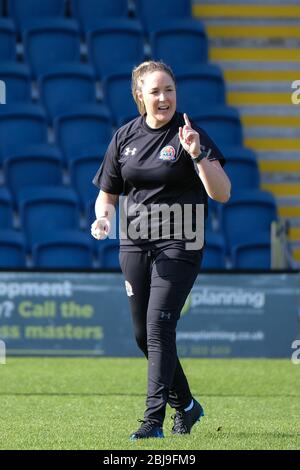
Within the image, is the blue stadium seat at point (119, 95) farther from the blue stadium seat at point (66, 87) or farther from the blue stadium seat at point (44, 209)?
the blue stadium seat at point (44, 209)

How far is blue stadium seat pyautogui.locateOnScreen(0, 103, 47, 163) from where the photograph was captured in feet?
48.5

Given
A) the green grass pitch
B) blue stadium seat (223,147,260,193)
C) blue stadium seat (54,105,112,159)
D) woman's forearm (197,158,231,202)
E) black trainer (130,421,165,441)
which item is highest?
blue stadium seat (54,105,112,159)

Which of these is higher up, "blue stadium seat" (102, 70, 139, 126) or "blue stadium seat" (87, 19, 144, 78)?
"blue stadium seat" (87, 19, 144, 78)

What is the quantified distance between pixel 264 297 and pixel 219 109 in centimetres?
354

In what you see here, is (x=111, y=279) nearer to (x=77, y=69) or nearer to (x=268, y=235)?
(x=268, y=235)

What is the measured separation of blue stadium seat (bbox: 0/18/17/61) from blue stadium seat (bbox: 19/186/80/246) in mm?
2366

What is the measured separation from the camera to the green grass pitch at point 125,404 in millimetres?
6555

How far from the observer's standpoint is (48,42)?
15727mm

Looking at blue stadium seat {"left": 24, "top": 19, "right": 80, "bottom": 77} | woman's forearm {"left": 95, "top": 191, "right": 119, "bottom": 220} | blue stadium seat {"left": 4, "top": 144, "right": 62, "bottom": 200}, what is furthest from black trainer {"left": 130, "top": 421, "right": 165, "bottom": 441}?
blue stadium seat {"left": 24, "top": 19, "right": 80, "bottom": 77}

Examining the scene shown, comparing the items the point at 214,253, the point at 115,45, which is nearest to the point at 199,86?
the point at 115,45

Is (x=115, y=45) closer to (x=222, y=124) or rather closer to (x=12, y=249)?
(x=222, y=124)

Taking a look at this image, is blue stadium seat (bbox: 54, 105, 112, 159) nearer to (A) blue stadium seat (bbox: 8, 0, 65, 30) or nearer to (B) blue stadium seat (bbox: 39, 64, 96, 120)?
(B) blue stadium seat (bbox: 39, 64, 96, 120)

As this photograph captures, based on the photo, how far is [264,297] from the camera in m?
12.4
